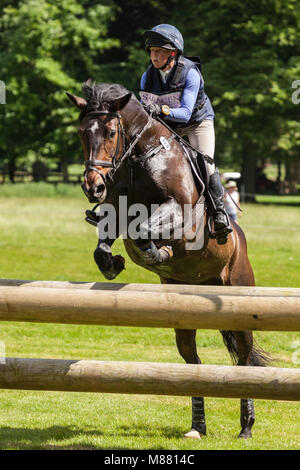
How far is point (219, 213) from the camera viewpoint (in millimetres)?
6242

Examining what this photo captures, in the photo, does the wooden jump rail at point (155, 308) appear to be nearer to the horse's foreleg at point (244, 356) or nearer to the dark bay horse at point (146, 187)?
the dark bay horse at point (146, 187)

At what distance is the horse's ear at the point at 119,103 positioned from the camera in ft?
18.2

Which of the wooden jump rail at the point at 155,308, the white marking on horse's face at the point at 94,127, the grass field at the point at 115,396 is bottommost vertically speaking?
the grass field at the point at 115,396

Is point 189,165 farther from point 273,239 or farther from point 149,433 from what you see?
point 273,239

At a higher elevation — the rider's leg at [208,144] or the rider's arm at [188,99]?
the rider's arm at [188,99]

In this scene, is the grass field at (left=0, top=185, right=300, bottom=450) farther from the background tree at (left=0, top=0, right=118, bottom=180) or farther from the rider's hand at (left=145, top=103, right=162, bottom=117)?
the background tree at (left=0, top=0, right=118, bottom=180)

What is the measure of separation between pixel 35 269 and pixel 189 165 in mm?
10475

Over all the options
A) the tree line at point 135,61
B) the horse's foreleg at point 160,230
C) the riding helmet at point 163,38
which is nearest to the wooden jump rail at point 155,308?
the horse's foreleg at point 160,230

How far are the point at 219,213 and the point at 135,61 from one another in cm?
3158

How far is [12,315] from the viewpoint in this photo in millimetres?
4793

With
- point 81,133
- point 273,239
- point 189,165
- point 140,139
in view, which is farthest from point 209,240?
point 273,239

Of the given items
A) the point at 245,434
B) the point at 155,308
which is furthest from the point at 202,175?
the point at 245,434

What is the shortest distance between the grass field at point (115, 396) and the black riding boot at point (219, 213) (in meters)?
1.78

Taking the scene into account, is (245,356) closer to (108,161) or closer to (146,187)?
(146,187)
